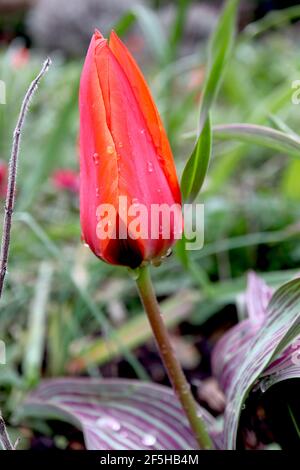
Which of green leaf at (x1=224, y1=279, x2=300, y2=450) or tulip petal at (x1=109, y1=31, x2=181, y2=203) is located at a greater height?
tulip petal at (x1=109, y1=31, x2=181, y2=203)

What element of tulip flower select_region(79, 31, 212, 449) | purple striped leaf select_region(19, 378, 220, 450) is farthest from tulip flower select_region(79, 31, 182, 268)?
purple striped leaf select_region(19, 378, 220, 450)

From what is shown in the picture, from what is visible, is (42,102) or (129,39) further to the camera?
(129,39)

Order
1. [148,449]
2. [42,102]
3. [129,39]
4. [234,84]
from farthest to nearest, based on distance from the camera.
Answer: [129,39] < [42,102] < [234,84] < [148,449]

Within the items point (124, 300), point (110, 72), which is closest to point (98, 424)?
point (110, 72)

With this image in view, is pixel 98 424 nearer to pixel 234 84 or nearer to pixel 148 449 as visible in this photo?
→ pixel 148 449

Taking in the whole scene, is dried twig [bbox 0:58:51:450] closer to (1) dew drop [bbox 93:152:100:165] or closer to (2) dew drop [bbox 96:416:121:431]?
(1) dew drop [bbox 93:152:100:165]

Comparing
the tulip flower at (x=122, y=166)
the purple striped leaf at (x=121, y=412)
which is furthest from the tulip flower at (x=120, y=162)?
the purple striped leaf at (x=121, y=412)

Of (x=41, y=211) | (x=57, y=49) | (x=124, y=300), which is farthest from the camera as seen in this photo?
(x=57, y=49)
